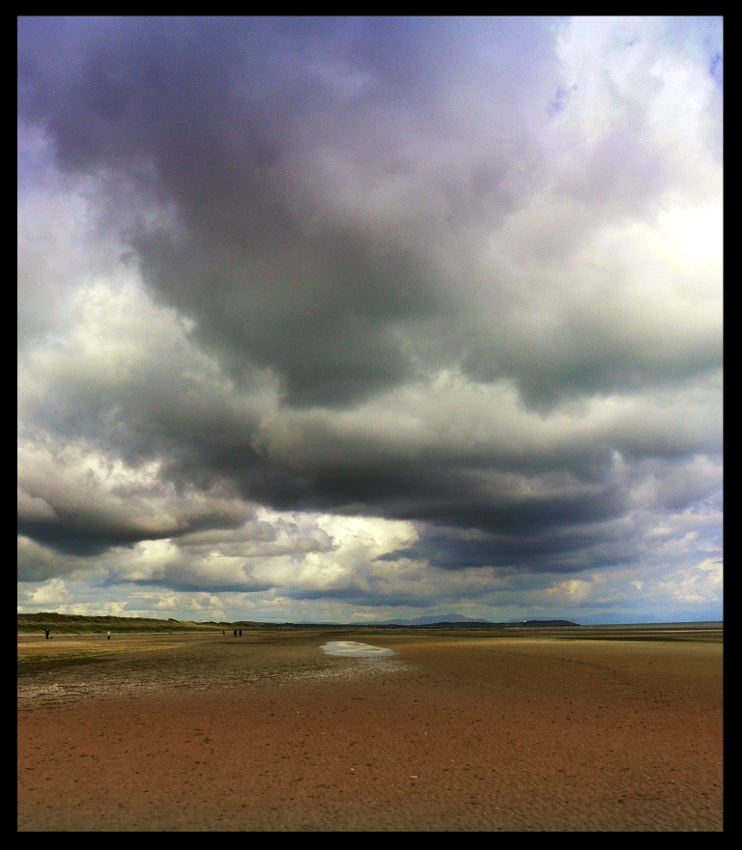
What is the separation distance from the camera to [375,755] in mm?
14938

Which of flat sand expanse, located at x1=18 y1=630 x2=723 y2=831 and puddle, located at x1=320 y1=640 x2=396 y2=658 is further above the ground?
flat sand expanse, located at x1=18 y1=630 x2=723 y2=831

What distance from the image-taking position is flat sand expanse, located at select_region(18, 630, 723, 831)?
36.1 ft

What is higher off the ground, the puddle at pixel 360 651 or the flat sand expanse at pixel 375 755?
the flat sand expanse at pixel 375 755

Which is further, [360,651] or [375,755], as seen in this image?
[360,651]

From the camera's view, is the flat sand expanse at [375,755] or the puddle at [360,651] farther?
the puddle at [360,651]

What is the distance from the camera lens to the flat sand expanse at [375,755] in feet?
36.1

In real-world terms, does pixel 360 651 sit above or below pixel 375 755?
below

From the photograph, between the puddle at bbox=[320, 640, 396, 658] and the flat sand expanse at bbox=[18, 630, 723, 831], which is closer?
the flat sand expanse at bbox=[18, 630, 723, 831]

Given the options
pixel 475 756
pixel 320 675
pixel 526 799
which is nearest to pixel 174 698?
pixel 320 675
